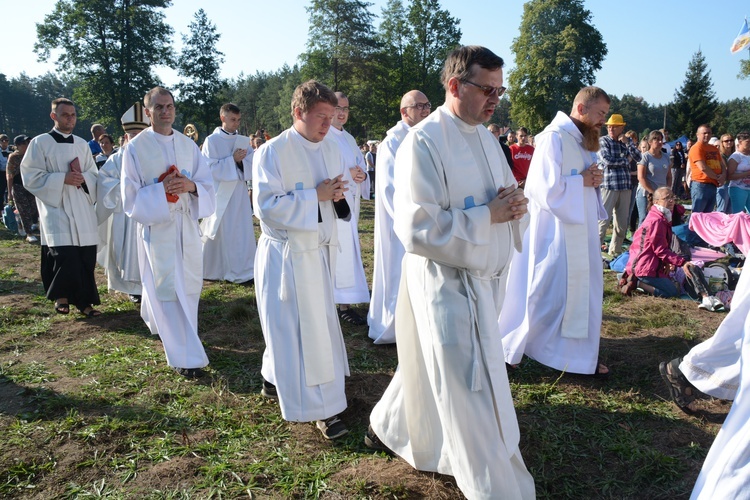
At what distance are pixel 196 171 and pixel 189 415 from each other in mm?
2200

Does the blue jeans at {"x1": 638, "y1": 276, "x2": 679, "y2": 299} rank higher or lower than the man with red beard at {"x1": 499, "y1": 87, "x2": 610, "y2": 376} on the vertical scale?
lower

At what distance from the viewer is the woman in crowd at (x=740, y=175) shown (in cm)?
1003

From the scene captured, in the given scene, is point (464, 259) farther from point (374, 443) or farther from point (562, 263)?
point (562, 263)

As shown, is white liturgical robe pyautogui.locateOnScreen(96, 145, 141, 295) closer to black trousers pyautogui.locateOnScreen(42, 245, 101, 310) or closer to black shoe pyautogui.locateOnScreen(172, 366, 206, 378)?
black trousers pyautogui.locateOnScreen(42, 245, 101, 310)

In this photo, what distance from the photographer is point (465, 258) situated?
2.56m

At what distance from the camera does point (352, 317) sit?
6.18 metres

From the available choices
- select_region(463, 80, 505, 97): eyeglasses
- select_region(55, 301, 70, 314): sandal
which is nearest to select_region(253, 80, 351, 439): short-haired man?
select_region(463, 80, 505, 97): eyeglasses

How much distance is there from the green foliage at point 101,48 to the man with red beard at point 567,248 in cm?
3666

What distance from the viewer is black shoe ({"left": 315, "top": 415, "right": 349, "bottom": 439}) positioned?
12.0ft

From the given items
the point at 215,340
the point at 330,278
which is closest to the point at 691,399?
the point at 330,278

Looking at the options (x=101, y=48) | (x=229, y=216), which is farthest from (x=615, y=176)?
(x=101, y=48)

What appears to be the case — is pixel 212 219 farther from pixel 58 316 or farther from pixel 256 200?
pixel 256 200

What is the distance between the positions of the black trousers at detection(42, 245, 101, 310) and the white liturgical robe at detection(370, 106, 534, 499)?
501cm

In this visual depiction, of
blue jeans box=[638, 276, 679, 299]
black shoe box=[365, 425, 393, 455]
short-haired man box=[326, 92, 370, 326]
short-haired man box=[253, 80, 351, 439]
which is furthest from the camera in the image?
blue jeans box=[638, 276, 679, 299]
